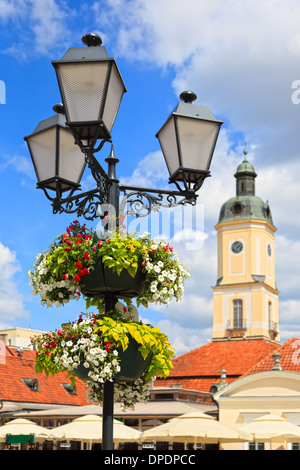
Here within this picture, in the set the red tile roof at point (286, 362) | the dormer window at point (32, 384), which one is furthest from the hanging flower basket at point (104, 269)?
the dormer window at point (32, 384)

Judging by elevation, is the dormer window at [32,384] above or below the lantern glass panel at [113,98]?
above

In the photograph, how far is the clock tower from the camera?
58969 millimetres

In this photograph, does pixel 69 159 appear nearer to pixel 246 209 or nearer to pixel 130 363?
pixel 130 363

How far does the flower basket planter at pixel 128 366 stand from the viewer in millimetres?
4793

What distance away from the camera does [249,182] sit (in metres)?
64.4

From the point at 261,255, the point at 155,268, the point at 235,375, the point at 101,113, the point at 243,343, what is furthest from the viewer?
the point at 261,255

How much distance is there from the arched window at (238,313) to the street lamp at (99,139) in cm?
5436

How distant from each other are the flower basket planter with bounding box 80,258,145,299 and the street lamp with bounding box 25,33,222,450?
12 cm

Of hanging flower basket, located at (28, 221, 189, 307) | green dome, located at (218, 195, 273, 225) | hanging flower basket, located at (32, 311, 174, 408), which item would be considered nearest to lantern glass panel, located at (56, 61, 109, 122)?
hanging flower basket, located at (28, 221, 189, 307)

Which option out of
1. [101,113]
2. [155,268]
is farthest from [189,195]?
[101,113]

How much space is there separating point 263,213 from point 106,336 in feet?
194

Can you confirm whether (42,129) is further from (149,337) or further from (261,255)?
(261,255)

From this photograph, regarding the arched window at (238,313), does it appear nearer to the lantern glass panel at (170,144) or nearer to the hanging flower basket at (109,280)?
the lantern glass panel at (170,144)

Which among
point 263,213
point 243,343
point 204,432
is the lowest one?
point 204,432
